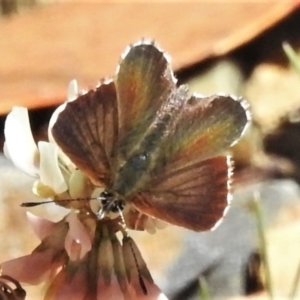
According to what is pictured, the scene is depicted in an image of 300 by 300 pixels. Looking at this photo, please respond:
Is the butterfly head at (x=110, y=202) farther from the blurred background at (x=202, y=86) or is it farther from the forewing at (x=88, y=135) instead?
the blurred background at (x=202, y=86)

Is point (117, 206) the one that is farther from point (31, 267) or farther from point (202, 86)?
point (202, 86)

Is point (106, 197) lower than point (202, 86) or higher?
lower

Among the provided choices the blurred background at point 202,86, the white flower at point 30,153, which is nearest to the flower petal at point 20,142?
the white flower at point 30,153

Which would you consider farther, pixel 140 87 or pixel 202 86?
pixel 202 86

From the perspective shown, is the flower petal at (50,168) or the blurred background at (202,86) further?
the blurred background at (202,86)

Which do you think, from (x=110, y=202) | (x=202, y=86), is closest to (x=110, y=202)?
(x=110, y=202)

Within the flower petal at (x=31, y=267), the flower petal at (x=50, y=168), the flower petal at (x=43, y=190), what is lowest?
the flower petal at (x=31, y=267)

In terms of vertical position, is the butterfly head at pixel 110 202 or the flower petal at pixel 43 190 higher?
the flower petal at pixel 43 190
